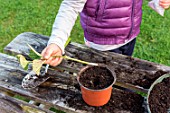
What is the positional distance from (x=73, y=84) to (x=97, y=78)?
298 millimetres

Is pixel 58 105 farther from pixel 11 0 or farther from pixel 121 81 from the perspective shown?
pixel 11 0

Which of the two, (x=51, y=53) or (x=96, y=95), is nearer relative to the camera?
(x=96, y=95)

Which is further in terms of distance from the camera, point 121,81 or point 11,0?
point 11,0

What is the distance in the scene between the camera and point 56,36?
5.98 ft

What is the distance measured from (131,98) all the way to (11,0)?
3.05 m

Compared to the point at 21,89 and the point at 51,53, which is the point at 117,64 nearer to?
the point at 51,53

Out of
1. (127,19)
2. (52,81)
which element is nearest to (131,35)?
(127,19)

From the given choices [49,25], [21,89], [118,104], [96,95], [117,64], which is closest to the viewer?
[96,95]

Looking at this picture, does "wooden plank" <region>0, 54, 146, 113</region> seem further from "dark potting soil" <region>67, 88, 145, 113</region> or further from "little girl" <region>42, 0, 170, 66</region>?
"little girl" <region>42, 0, 170, 66</region>

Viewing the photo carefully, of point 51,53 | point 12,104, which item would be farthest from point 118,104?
point 12,104

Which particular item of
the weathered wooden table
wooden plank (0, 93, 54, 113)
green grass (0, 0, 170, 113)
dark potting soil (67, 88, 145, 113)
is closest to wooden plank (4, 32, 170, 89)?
the weathered wooden table

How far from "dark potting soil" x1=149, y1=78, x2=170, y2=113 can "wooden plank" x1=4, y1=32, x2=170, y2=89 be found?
0.36 feet

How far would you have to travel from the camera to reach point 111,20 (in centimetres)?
205

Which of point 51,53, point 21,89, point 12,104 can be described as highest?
point 51,53
